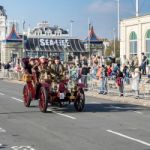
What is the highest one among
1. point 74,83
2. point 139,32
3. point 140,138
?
point 139,32

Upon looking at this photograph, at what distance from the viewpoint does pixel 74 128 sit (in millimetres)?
13797

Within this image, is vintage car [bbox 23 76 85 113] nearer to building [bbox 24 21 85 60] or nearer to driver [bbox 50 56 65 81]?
driver [bbox 50 56 65 81]

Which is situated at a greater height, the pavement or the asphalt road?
the pavement

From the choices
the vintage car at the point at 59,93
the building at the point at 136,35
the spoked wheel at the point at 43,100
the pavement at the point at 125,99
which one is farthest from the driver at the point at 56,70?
the building at the point at 136,35

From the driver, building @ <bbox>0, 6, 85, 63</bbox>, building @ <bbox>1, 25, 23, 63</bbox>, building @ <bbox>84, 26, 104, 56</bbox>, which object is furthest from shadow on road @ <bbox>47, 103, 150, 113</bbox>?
building @ <bbox>1, 25, 23, 63</bbox>

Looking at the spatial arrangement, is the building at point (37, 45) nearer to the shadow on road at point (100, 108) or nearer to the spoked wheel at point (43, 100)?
the shadow on road at point (100, 108)

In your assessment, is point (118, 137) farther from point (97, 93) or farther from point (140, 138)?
point (97, 93)

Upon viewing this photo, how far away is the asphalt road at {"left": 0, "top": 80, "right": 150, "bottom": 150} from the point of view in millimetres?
11219

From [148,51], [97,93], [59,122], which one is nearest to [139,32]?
[148,51]

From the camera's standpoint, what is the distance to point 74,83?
1855cm

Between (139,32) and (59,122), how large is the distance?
96.0 ft

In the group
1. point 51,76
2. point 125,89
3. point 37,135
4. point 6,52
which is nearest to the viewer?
point 37,135

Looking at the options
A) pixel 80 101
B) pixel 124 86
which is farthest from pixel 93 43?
pixel 80 101

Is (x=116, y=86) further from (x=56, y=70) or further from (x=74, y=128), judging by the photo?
(x=74, y=128)
